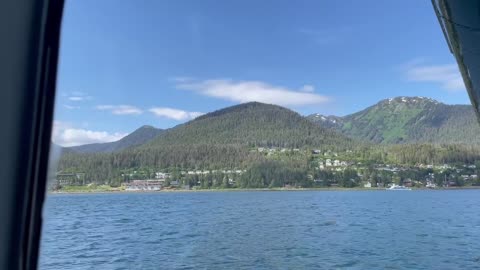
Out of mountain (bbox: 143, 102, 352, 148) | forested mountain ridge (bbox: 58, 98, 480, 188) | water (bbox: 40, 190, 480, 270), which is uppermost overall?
Result: mountain (bbox: 143, 102, 352, 148)

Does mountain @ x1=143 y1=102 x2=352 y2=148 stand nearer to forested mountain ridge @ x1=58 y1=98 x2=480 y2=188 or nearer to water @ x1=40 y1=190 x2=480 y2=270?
forested mountain ridge @ x1=58 y1=98 x2=480 y2=188

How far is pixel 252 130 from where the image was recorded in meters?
112

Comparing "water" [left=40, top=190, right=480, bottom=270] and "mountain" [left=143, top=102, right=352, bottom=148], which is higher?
"mountain" [left=143, top=102, right=352, bottom=148]

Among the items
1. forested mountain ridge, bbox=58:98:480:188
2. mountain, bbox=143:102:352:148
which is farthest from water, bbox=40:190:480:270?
mountain, bbox=143:102:352:148

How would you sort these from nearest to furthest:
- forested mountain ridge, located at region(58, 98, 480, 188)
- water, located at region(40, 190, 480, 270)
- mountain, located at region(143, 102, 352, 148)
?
water, located at region(40, 190, 480, 270), forested mountain ridge, located at region(58, 98, 480, 188), mountain, located at region(143, 102, 352, 148)

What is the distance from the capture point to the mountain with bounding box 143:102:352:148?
101 metres

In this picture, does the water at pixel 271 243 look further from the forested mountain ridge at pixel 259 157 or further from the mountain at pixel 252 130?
the mountain at pixel 252 130

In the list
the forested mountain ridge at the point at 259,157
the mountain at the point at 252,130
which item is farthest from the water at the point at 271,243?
the mountain at the point at 252,130

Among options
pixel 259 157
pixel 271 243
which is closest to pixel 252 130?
pixel 259 157

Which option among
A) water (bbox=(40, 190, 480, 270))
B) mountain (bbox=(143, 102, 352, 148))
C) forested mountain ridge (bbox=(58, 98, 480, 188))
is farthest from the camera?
mountain (bbox=(143, 102, 352, 148))

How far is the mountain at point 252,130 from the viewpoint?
330ft

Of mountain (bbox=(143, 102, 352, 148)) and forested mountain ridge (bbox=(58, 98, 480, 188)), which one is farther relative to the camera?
mountain (bbox=(143, 102, 352, 148))

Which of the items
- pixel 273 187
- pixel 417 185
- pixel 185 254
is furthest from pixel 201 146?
pixel 185 254

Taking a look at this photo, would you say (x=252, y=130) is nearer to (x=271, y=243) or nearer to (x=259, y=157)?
(x=259, y=157)
